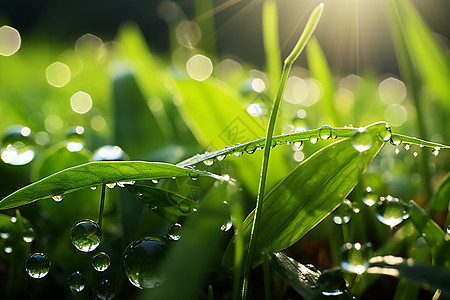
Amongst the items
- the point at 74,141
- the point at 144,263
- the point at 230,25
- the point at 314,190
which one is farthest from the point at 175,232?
the point at 230,25

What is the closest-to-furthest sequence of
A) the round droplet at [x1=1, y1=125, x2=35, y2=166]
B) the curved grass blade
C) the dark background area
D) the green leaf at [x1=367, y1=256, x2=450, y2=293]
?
the green leaf at [x1=367, y1=256, x2=450, y2=293] → the curved grass blade → the round droplet at [x1=1, y1=125, x2=35, y2=166] → the dark background area

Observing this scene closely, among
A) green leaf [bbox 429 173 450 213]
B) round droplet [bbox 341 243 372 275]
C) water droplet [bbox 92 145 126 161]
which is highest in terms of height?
water droplet [bbox 92 145 126 161]

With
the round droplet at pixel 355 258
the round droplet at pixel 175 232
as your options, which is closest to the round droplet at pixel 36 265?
the round droplet at pixel 175 232

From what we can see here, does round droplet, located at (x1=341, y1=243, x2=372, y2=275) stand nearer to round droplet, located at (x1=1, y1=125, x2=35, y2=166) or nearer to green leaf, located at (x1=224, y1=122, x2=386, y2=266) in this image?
green leaf, located at (x1=224, y1=122, x2=386, y2=266)

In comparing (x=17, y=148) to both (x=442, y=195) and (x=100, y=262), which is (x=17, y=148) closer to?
(x=100, y=262)

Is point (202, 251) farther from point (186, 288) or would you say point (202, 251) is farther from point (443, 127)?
point (443, 127)

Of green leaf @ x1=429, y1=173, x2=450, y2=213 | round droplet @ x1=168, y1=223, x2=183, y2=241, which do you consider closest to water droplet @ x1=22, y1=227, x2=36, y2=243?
round droplet @ x1=168, y1=223, x2=183, y2=241
